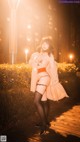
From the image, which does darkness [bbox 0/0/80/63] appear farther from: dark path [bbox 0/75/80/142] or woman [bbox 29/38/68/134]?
woman [bbox 29/38/68/134]

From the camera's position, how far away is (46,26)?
56.4ft

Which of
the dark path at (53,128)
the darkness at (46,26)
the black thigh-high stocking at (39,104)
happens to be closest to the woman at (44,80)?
the black thigh-high stocking at (39,104)

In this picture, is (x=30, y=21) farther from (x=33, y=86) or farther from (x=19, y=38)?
(x=33, y=86)

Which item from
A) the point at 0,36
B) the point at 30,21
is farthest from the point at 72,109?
the point at 30,21

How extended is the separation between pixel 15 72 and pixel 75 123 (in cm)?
207

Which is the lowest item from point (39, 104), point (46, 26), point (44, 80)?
point (39, 104)

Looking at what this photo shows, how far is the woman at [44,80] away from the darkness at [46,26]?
7128mm

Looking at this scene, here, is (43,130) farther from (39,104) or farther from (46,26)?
(46,26)

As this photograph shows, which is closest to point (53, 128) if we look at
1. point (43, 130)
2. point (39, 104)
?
point (43, 130)

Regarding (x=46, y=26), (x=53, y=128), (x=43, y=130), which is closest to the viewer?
(x=43, y=130)

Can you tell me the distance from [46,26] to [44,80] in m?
11.8

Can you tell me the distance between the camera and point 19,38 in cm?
1405

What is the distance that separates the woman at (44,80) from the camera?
18.7ft

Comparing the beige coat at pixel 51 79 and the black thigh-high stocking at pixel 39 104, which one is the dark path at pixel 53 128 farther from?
the beige coat at pixel 51 79
